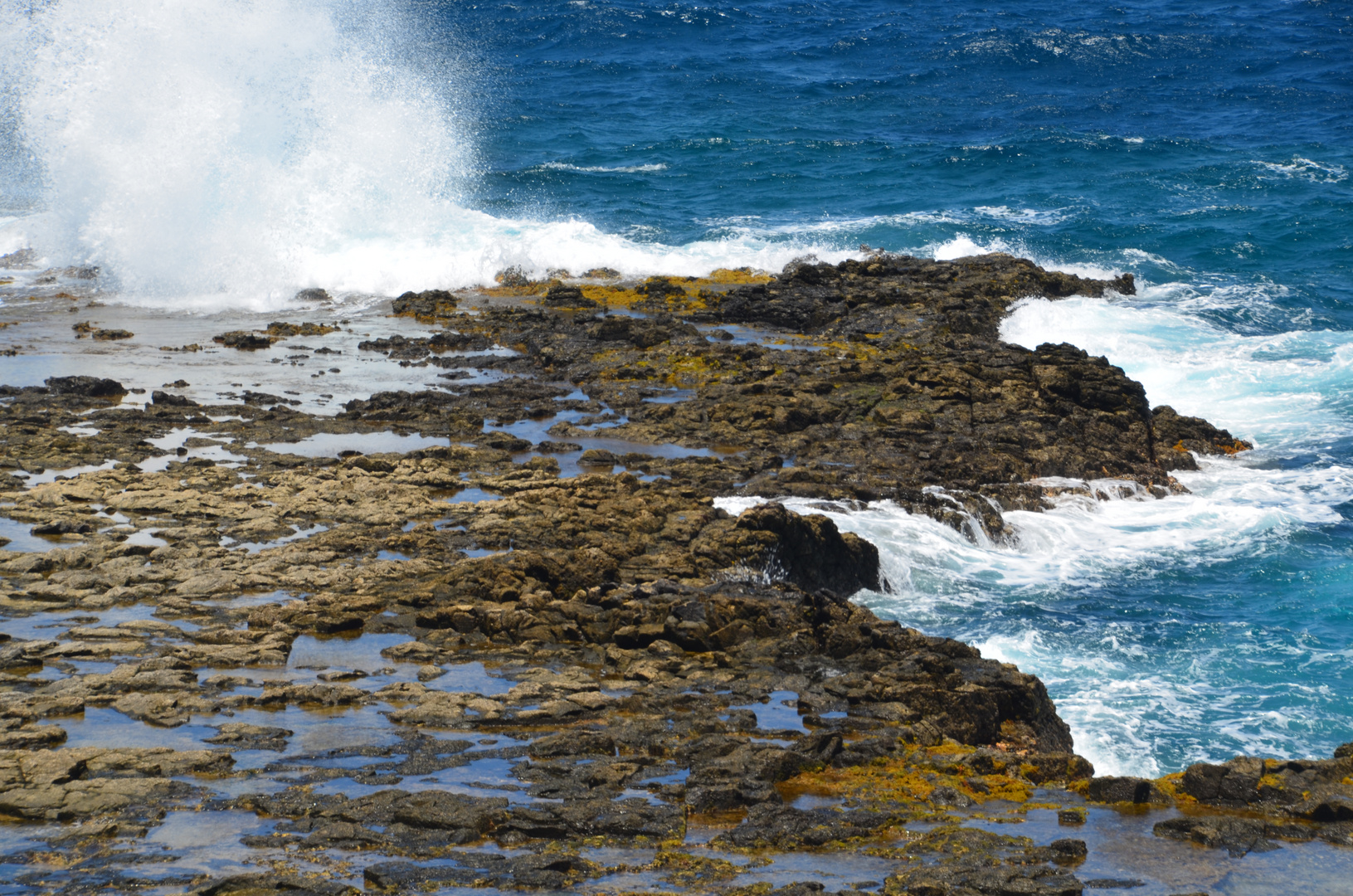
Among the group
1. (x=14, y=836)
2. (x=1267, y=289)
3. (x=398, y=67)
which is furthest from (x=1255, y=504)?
(x=398, y=67)

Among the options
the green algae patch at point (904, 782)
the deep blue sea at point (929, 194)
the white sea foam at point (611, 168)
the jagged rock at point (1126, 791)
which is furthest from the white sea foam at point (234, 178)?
the jagged rock at point (1126, 791)

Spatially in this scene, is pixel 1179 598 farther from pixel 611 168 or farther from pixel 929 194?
pixel 611 168

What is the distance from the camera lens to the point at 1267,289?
69.4 feet

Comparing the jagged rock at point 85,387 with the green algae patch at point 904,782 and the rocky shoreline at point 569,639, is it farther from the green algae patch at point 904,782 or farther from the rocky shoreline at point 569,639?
the green algae patch at point 904,782

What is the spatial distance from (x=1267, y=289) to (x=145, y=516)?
1973 centimetres

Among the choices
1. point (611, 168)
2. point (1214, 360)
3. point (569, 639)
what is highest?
point (611, 168)

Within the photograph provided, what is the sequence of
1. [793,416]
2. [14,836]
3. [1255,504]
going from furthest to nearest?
[793,416] < [1255,504] < [14,836]

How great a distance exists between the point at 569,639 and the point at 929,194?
880 inches

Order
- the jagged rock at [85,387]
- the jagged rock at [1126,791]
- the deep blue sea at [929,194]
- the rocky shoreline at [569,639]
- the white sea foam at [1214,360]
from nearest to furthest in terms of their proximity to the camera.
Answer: the rocky shoreline at [569,639], the jagged rock at [1126,791], the deep blue sea at [929,194], the jagged rock at [85,387], the white sea foam at [1214,360]

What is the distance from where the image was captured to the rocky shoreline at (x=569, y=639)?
5.39 metres

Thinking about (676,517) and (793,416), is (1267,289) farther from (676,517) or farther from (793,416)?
(676,517)

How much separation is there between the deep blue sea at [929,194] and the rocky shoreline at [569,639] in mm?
1292

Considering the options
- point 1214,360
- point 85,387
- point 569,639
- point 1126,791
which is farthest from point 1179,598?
point 85,387

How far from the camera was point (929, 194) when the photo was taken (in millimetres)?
27906
